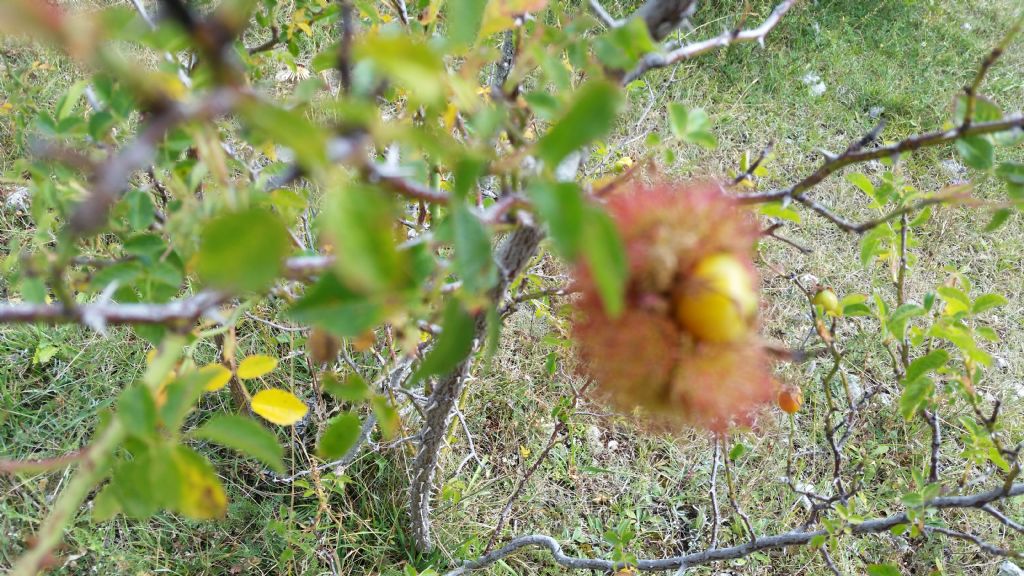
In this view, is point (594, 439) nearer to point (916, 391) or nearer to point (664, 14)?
point (916, 391)

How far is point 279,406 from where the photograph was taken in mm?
655

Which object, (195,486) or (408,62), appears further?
(195,486)

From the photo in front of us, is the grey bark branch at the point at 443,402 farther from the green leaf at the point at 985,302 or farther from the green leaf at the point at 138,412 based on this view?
the green leaf at the point at 985,302

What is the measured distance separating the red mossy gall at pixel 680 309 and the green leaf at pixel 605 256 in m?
0.13

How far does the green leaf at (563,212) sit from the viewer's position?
0.29 meters

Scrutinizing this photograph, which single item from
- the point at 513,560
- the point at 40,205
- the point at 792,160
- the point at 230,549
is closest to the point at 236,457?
the point at 230,549

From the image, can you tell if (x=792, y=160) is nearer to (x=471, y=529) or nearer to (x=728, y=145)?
(x=728, y=145)

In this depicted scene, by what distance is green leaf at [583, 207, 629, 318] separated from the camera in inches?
11.4

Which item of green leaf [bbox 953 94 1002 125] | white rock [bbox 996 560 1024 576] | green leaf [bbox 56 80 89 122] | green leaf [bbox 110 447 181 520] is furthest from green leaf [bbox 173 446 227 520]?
white rock [bbox 996 560 1024 576]

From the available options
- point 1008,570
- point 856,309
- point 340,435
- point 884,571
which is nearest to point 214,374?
point 340,435

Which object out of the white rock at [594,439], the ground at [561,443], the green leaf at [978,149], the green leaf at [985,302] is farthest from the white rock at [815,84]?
the green leaf at [978,149]

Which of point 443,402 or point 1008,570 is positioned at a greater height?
point 1008,570

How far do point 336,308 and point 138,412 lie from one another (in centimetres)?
17

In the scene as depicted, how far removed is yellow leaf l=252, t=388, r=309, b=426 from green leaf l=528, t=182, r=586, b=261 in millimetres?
443
